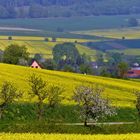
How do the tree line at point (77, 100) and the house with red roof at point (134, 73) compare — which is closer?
the tree line at point (77, 100)

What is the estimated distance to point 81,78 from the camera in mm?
102500

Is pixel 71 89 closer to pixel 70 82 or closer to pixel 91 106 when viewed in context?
pixel 70 82

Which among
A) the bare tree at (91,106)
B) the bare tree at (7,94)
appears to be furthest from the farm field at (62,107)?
the bare tree at (91,106)

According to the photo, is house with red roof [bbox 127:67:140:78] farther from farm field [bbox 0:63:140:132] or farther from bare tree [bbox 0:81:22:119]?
bare tree [bbox 0:81:22:119]

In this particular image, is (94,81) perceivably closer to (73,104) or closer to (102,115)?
(73,104)

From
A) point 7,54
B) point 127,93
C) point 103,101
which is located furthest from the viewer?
point 7,54

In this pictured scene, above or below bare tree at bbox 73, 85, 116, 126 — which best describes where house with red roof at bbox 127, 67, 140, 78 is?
above

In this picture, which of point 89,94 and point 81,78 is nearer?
point 89,94

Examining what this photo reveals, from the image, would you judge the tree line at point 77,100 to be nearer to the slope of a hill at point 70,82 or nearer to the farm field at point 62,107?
the farm field at point 62,107

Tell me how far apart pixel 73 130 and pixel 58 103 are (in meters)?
20.7

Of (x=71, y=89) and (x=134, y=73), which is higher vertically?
(x=134, y=73)

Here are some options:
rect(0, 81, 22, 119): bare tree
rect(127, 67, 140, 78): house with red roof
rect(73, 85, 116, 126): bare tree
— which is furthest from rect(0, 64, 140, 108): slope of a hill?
rect(127, 67, 140, 78): house with red roof

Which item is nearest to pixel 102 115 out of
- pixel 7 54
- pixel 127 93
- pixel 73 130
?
pixel 73 130

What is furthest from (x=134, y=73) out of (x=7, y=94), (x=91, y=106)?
(x=91, y=106)
